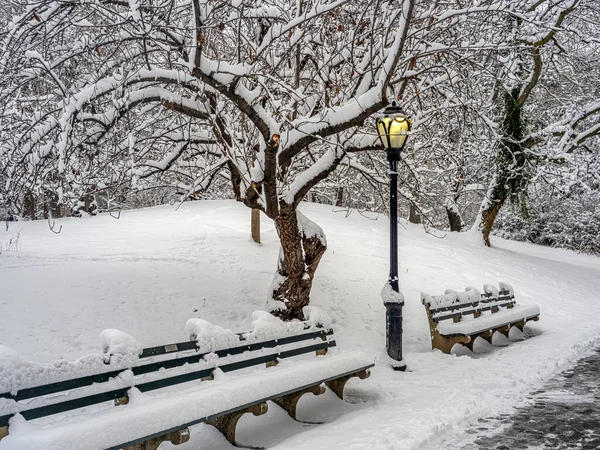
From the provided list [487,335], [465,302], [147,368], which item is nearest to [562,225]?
[487,335]

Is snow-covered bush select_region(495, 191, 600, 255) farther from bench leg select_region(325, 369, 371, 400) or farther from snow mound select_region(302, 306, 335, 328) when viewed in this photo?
bench leg select_region(325, 369, 371, 400)

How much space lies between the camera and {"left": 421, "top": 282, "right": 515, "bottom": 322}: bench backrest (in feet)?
30.1

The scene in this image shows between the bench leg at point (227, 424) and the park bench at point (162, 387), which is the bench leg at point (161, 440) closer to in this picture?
the park bench at point (162, 387)

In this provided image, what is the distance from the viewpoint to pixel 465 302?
1029 cm

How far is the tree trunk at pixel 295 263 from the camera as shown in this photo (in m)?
8.96

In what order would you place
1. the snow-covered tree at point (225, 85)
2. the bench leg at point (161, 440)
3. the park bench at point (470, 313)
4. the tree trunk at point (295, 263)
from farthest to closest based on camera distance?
1. the park bench at point (470, 313)
2. the tree trunk at point (295, 263)
3. the snow-covered tree at point (225, 85)
4. the bench leg at point (161, 440)

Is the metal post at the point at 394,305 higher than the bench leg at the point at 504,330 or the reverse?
higher

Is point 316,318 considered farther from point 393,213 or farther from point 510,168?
point 510,168

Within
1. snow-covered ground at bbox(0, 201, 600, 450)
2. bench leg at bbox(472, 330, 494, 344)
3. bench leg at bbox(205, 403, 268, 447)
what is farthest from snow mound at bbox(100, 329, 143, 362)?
bench leg at bbox(472, 330, 494, 344)

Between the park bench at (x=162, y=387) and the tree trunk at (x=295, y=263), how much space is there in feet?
7.55

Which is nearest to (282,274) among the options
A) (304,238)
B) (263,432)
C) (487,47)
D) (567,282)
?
(304,238)

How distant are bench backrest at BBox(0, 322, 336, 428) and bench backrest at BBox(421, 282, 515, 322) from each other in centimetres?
276

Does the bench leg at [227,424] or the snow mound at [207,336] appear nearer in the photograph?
the bench leg at [227,424]

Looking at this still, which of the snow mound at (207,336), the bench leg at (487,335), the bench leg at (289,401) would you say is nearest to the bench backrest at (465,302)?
the bench leg at (487,335)
